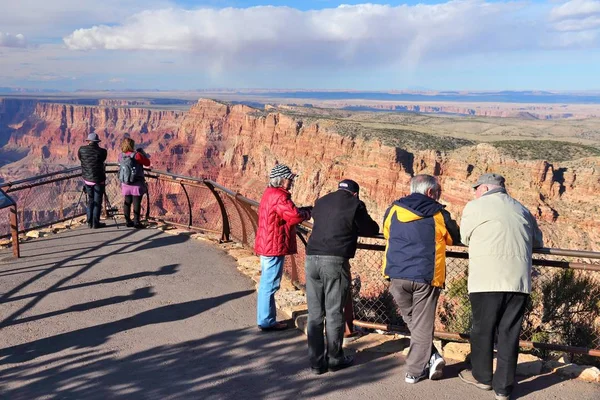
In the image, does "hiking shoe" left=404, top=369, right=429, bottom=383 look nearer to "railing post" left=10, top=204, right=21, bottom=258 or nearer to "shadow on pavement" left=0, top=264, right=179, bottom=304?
"shadow on pavement" left=0, top=264, right=179, bottom=304

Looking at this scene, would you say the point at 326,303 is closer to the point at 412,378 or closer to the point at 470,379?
the point at 412,378

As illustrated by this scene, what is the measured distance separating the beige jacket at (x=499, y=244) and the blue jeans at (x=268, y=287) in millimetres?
1943

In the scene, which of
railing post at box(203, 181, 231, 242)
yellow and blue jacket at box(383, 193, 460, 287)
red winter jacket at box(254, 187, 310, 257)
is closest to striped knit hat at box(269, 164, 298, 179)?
red winter jacket at box(254, 187, 310, 257)

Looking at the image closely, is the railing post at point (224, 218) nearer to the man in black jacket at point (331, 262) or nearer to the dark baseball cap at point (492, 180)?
the man in black jacket at point (331, 262)

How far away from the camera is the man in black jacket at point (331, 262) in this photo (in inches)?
170

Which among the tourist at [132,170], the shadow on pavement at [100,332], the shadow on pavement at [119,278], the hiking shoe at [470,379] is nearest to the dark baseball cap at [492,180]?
the hiking shoe at [470,379]

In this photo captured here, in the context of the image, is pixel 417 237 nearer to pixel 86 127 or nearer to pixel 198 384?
pixel 198 384

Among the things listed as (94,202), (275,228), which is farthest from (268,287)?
(94,202)

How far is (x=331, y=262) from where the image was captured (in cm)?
433

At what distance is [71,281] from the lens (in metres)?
6.91

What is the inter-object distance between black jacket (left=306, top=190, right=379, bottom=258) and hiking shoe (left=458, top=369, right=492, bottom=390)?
4.78 ft

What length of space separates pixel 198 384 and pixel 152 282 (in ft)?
9.40

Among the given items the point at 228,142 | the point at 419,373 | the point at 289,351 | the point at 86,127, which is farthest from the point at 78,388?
the point at 86,127

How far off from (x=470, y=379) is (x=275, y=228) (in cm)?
223
